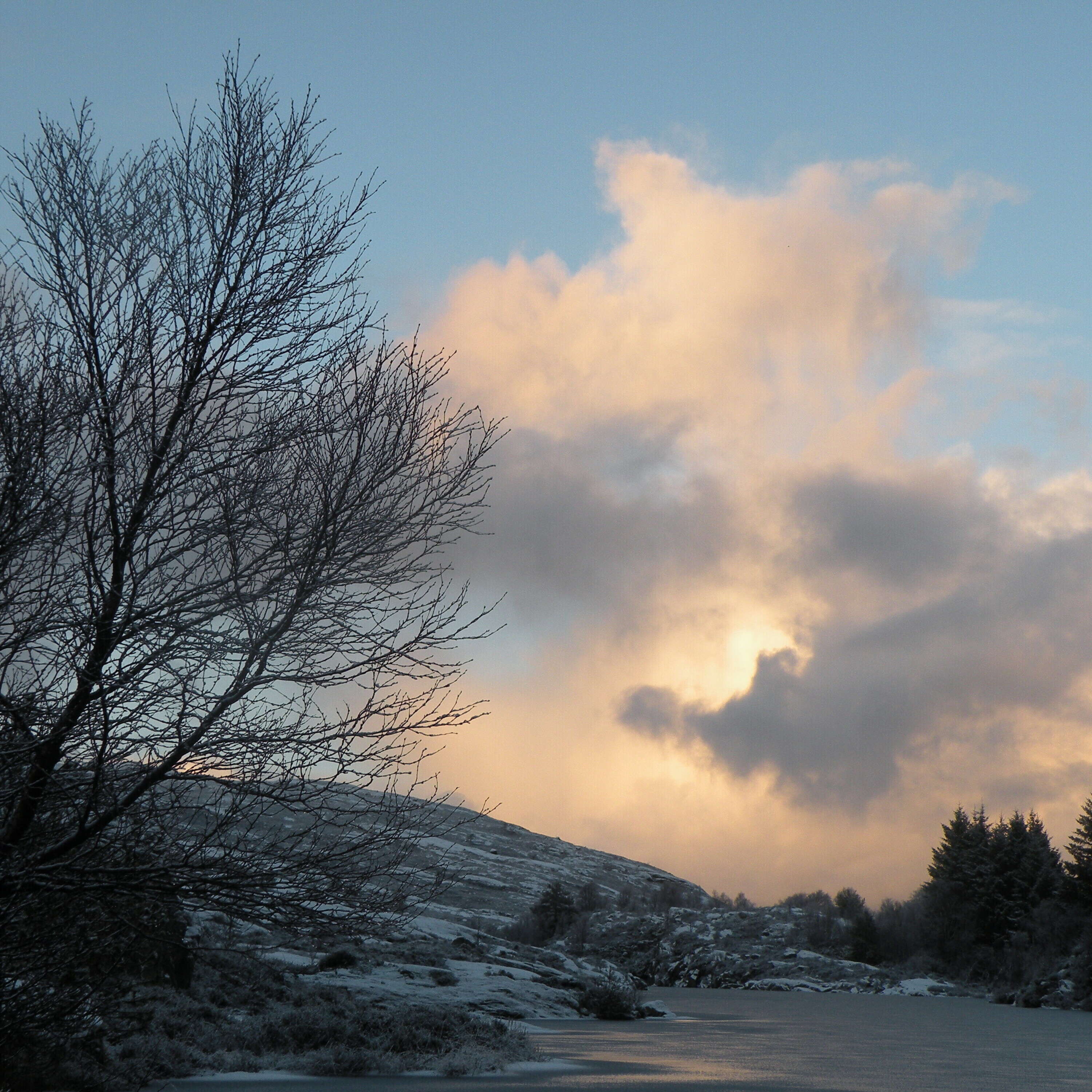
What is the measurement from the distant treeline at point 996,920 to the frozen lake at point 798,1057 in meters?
15.9

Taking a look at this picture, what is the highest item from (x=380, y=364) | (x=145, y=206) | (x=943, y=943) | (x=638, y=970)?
(x=145, y=206)

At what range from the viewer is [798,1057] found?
2386 cm

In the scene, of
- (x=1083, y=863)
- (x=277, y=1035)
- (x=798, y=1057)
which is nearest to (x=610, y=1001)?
(x=798, y=1057)

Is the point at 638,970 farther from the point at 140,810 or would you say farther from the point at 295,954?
the point at 140,810

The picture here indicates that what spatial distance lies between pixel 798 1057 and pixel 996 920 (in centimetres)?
5139

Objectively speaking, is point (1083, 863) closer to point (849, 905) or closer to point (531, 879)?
point (849, 905)

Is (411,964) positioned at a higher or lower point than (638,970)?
higher

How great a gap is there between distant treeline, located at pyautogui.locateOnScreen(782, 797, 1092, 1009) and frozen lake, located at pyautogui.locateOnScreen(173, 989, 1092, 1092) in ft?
52.1

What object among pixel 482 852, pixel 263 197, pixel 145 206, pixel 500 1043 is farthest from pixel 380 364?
pixel 482 852

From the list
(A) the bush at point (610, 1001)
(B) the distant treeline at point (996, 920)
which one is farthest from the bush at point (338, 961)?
(B) the distant treeline at point (996, 920)

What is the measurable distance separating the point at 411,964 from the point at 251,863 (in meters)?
22.3

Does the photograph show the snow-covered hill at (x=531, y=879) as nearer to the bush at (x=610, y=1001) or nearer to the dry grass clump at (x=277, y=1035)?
the bush at (x=610, y=1001)

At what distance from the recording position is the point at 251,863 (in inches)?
267

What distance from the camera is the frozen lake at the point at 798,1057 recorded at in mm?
17484
